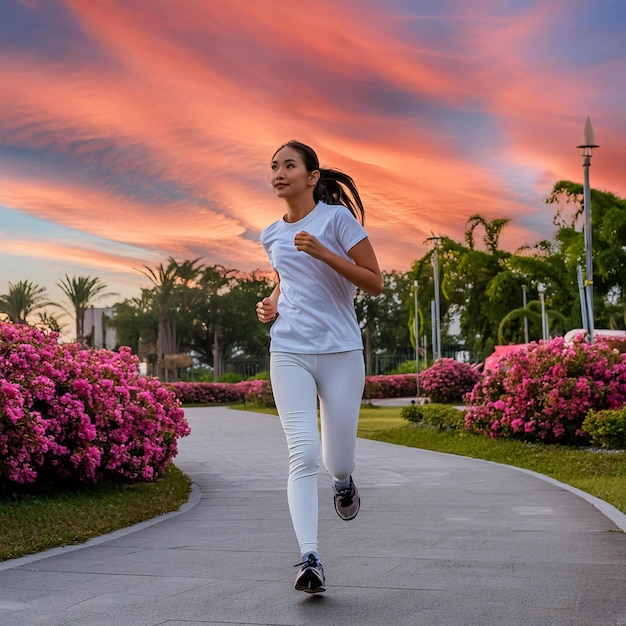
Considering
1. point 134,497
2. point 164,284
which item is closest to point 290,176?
point 134,497

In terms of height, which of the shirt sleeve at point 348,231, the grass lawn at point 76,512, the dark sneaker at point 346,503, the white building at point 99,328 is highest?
the white building at point 99,328

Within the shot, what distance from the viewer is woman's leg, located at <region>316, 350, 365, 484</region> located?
4871 millimetres

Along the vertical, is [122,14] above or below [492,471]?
above

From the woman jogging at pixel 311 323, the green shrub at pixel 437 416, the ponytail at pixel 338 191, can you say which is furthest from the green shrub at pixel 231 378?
the woman jogging at pixel 311 323

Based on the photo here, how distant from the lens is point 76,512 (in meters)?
7.82

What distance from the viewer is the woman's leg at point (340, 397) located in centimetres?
487

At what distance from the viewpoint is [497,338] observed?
61.9m

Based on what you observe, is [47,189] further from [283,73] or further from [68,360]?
[68,360]

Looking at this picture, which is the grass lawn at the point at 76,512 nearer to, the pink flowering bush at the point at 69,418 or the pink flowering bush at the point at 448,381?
the pink flowering bush at the point at 69,418

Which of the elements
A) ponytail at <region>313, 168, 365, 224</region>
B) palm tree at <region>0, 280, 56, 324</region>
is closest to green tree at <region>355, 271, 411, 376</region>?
palm tree at <region>0, 280, 56, 324</region>

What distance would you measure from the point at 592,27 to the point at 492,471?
450 inches

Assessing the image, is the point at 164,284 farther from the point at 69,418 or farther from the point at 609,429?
the point at 69,418

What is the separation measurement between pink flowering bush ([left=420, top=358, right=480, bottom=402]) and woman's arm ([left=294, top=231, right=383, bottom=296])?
86.6ft

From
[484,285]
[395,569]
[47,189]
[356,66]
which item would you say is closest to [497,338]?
[484,285]
